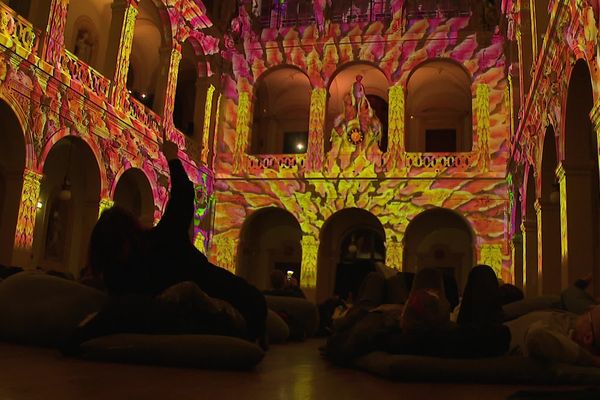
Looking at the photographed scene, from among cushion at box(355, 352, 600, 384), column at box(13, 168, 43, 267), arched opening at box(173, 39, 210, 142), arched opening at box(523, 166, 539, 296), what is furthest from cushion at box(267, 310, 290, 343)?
arched opening at box(173, 39, 210, 142)

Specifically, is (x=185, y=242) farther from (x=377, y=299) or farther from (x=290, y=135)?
(x=290, y=135)

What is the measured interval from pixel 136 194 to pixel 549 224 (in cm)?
1129

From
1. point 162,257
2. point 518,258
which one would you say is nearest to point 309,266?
point 518,258

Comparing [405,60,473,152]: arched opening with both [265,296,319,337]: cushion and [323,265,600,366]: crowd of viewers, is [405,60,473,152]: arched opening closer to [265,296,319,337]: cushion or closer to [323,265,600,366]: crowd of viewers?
[265,296,319,337]: cushion

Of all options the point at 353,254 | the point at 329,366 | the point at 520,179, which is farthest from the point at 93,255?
the point at 353,254

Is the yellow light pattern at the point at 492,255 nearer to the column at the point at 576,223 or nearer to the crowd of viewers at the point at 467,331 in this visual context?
the column at the point at 576,223

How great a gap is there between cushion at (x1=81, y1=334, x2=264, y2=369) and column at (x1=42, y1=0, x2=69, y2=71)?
9770 mm

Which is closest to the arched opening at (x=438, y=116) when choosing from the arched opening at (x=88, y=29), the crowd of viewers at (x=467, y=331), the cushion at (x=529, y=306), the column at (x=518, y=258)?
the column at (x=518, y=258)

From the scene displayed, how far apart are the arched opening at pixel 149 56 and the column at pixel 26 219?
18.9 ft

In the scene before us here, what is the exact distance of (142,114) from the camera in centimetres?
1531

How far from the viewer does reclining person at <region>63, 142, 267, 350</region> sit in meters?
3.39

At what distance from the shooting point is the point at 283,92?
22.4 m

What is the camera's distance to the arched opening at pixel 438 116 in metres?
21.1

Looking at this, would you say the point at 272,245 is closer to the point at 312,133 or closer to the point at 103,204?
the point at 312,133
